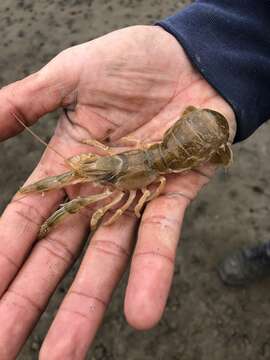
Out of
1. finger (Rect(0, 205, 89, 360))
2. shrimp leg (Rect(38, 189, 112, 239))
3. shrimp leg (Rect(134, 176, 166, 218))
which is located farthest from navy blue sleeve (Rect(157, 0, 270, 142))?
finger (Rect(0, 205, 89, 360))

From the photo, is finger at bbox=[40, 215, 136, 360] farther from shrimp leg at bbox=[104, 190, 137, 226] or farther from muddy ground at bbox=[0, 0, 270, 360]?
muddy ground at bbox=[0, 0, 270, 360]

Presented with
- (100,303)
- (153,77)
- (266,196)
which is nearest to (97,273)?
(100,303)

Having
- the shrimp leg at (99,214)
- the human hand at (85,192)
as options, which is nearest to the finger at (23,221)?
the human hand at (85,192)

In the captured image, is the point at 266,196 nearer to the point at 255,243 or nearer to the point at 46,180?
the point at 255,243

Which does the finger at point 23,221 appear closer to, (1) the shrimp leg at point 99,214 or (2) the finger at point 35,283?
(2) the finger at point 35,283

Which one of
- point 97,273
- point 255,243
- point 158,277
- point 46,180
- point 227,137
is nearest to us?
point 158,277

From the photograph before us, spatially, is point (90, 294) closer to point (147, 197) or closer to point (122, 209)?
point (122, 209)

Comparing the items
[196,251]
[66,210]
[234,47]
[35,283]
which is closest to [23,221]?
[66,210]
